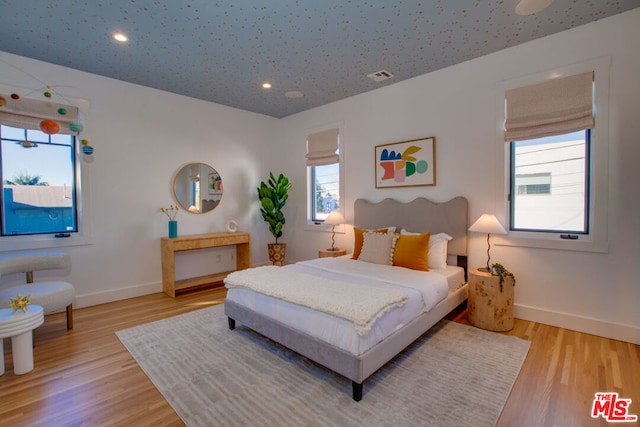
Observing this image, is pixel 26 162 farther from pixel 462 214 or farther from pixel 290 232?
pixel 462 214

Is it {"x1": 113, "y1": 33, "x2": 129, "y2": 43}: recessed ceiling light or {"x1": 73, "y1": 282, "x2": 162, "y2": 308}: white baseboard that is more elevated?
{"x1": 113, "y1": 33, "x2": 129, "y2": 43}: recessed ceiling light

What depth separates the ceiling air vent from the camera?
3727mm

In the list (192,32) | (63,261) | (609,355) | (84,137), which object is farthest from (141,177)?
(609,355)

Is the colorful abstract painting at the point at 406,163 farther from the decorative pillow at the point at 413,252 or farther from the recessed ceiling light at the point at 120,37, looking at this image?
the recessed ceiling light at the point at 120,37

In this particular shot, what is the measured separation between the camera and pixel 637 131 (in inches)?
101

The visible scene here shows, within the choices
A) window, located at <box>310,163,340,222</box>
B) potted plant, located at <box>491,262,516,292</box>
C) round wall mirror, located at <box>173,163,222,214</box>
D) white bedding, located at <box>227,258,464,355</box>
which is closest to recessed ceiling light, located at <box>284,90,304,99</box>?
window, located at <box>310,163,340,222</box>

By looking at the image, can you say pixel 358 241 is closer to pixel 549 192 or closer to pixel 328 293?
pixel 328 293

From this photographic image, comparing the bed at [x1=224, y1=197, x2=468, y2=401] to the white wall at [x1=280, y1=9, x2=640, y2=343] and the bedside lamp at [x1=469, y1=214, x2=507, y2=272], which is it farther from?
the bedside lamp at [x1=469, y1=214, x2=507, y2=272]

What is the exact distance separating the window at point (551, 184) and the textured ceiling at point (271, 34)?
3.64ft

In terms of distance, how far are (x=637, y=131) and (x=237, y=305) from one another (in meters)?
3.96

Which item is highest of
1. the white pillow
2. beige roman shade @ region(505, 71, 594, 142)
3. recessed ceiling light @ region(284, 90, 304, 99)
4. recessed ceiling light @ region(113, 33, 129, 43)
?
recessed ceiling light @ region(284, 90, 304, 99)

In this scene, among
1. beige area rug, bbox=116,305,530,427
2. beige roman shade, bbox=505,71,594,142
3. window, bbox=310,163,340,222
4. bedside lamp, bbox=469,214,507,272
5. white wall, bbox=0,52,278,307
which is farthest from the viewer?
window, bbox=310,163,340,222

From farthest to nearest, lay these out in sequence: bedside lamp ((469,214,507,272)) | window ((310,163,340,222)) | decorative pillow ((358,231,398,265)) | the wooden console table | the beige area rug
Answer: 1. window ((310,163,340,222))
2. the wooden console table
3. decorative pillow ((358,231,398,265))
4. bedside lamp ((469,214,507,272))
5. the beige area rug

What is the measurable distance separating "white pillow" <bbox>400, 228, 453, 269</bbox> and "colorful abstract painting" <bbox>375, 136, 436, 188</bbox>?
76 cm
